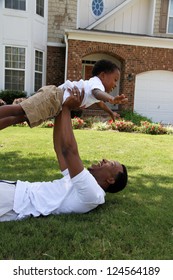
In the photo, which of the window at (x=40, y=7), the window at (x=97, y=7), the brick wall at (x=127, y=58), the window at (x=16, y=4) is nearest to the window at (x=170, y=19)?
the brick wall at (x=127, y=58)

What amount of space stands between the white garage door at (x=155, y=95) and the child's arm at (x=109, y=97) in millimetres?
12422

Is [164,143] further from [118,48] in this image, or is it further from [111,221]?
[118,48]

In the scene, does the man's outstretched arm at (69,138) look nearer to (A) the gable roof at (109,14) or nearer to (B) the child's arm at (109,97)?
(B) the child's arm at (109,97)

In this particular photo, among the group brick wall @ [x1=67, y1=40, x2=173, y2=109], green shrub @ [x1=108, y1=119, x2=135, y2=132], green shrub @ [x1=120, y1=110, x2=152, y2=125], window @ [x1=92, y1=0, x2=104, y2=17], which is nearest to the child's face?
green shrub @ [x1=108, y1=119, x2=135, y2=132]

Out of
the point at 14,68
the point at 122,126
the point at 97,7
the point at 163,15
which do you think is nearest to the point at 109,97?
the point at 122,126

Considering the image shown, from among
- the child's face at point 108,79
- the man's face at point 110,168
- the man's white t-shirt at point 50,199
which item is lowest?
the man's white t-shirt at point 50,199

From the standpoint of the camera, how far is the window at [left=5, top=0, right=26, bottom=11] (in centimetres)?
1448

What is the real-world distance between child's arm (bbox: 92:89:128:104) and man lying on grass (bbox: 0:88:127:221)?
265 millimetres

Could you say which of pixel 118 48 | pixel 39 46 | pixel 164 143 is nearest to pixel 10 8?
pixel 39 46

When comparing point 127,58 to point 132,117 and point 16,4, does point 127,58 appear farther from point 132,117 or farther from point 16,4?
point 16,4

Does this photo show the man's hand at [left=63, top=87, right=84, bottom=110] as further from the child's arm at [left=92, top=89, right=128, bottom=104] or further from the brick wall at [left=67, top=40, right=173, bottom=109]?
the brick wall at [left=67, top=40, right=173, bottom=109]

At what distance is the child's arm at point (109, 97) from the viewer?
325cm

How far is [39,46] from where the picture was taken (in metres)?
15.6

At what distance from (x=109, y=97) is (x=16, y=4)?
1329 cm
